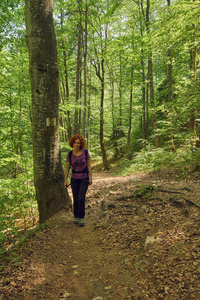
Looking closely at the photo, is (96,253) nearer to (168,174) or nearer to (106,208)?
(106,208)

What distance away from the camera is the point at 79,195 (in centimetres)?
437

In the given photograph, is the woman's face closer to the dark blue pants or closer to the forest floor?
the dark blue pants

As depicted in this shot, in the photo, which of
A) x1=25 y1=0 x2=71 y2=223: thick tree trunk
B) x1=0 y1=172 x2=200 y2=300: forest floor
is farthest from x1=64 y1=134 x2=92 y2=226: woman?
x1=25 y1=0 x2=71 y2=223: thick tree trunk

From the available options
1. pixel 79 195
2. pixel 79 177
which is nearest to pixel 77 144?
pixel 79 177

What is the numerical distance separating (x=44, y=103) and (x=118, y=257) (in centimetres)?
374

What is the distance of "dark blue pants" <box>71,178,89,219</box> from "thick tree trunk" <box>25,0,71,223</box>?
0.42m

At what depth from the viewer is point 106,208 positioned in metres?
5.23

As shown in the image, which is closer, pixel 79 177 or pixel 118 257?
pixel 118 257

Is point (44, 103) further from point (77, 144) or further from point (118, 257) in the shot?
point (118, 257)

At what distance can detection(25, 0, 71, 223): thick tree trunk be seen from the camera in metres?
4.21

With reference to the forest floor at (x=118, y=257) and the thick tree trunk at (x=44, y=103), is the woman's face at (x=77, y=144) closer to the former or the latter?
the thick tree trunk at (x=44, y=103)

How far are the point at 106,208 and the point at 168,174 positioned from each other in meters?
3.88

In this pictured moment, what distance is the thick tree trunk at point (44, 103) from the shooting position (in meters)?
4.21

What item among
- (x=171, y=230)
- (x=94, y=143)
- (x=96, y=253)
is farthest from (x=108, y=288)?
(x=94, y=143)
